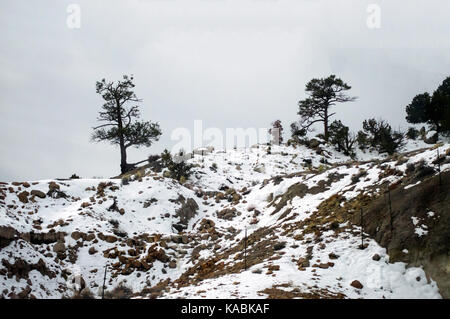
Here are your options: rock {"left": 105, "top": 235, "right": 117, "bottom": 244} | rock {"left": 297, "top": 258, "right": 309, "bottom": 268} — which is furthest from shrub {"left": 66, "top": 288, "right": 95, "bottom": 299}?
rock {"left": 297, "top": 258, "right": 309, "bottom": 268}

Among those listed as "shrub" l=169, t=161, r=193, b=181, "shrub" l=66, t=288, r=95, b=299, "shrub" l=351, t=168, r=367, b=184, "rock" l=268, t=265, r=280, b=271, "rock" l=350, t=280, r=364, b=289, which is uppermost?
"shrub" l=169, t=161, r=193, b=181

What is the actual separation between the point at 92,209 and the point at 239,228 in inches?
340

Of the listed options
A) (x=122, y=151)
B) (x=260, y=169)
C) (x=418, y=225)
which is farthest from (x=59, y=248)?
(x=260, y=169)

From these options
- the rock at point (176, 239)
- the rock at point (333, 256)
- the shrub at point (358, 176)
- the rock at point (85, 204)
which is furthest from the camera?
the rock at point (85, 204)

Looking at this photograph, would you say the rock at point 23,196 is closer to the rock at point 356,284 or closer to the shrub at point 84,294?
the shrub at point 84,294

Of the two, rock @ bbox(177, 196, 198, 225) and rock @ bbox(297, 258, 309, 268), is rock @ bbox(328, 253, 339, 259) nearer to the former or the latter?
rock @ bbox(297, 258, 309, 268)

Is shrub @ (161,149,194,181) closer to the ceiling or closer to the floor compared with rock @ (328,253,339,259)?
closer to the ceiling

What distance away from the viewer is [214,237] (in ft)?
49.6

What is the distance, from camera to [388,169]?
42.3 ft

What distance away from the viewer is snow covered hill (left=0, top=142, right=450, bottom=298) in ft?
26.2

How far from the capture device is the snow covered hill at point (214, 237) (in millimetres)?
7996

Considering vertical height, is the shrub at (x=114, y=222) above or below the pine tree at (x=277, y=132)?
below

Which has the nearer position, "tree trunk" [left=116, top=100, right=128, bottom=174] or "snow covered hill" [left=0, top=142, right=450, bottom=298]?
"snow covered hill" [left=0, top=142, right=450, bottom=298]

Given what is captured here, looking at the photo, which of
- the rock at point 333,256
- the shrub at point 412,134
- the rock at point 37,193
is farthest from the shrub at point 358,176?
the shrub at point 412,134
